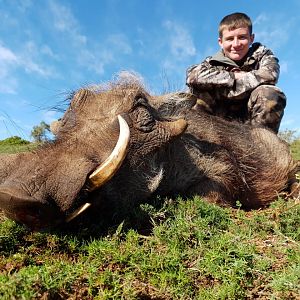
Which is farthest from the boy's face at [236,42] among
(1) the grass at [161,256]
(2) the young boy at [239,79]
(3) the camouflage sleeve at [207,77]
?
(1) the grass at [161,256]

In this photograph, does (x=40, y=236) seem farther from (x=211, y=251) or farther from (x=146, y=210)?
(x=211, y=251)

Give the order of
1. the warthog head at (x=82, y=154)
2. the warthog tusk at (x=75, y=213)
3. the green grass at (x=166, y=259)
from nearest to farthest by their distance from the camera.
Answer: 1. the green grass at (x=166, y=259)
2. the warthog head at (x=82, y=154)
3. the warthog tusk at (x=75, y=213)

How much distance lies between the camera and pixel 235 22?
574 centimetres

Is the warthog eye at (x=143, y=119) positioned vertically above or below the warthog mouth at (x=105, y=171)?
above

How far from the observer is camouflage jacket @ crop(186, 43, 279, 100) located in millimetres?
5312

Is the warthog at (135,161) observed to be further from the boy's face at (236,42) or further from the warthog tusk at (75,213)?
the boy's face at (236,42)

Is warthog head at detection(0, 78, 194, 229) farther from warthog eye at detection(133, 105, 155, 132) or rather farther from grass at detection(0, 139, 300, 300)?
grass at detection(0, 139, 300, 300)

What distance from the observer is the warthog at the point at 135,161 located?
2.58 metres

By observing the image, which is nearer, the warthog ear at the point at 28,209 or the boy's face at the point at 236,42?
the warthog ear at the point at 28,209

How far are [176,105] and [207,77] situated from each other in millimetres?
1468

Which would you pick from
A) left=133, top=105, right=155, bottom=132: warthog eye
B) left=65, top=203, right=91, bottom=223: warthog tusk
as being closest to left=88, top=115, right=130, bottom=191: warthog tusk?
left=65, top=203, right=91, bottom=223: warthog tusk

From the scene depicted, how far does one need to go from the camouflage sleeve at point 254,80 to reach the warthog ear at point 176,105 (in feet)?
4.54

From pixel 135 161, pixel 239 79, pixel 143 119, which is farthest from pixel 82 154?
pixel 239 79

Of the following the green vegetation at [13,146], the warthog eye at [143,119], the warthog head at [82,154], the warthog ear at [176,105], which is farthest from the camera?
the green vegetation at [13,146]
